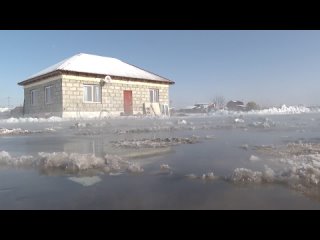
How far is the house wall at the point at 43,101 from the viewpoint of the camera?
16369 mm

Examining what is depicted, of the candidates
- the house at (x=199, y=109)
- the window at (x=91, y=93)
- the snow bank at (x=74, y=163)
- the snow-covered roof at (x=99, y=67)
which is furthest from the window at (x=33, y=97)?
the house at (x=199, y=109)

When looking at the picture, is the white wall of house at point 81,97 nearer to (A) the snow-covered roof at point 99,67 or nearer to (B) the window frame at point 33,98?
(B) the window frame at point 33,98

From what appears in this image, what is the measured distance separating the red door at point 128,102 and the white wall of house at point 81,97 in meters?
0.23

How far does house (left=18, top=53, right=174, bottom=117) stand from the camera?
16.4 meters

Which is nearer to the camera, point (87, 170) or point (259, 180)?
point (259, 180)

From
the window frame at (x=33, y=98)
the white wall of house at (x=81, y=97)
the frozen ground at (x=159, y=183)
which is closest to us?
the frozen ground at (x=159, y=183)

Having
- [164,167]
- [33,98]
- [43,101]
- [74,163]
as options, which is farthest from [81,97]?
[164,167]

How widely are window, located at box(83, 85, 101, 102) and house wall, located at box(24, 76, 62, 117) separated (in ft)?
5.43

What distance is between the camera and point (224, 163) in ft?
10.4
